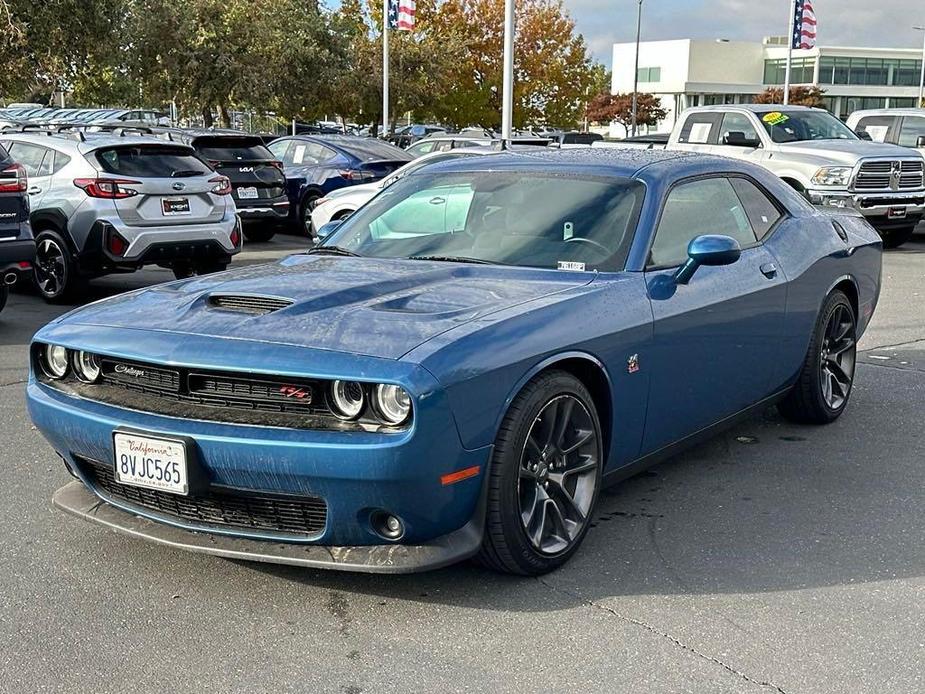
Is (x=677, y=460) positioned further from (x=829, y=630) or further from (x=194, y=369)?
(x=194, y=369)

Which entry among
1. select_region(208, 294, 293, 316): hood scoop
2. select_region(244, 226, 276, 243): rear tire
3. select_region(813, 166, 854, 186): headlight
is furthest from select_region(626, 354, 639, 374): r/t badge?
select_region(244, 226, 276, 243): rear tire

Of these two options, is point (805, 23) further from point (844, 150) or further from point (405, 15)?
point (844, 150)

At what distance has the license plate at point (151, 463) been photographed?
3.67 metres

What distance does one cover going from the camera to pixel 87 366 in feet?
13.6

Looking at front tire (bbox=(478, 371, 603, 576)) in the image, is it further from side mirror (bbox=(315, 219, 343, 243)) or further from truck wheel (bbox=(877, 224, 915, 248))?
truck wheel (bbox=(877, 224, 915, 248))

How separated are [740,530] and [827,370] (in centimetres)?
198

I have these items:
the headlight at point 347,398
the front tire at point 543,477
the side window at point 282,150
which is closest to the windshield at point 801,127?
the side window at point 282,150

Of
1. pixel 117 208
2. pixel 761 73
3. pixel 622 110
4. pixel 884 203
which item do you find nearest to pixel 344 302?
pixel 117 208

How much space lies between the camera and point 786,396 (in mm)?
6059

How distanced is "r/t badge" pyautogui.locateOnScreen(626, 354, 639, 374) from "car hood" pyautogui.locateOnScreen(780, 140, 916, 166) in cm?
1211

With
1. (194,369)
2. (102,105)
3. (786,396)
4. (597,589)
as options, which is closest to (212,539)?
(194,369)

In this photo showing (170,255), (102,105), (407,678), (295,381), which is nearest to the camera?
(407,678)

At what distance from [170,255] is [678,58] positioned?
3086 inches

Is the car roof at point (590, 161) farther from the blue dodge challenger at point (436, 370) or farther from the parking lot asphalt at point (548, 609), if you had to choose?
the parking lot asphalt at point (548, 609)
